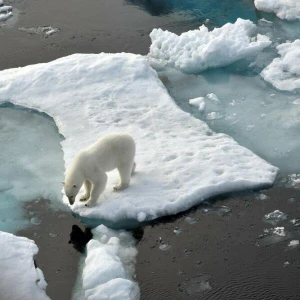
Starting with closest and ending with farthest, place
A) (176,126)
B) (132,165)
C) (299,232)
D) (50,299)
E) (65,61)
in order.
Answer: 1. (50,299)
2. (299,232)
3. (132,165)
4. (176,126)
5. (65,61)

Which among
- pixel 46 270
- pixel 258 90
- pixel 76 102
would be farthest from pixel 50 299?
pixel 258 90

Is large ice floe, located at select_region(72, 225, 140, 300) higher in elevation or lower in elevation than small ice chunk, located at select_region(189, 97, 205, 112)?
higher

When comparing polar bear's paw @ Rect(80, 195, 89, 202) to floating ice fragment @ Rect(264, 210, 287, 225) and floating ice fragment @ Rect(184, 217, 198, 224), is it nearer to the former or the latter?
floating ice fragment @ Rect(184, 217, 198, 224)

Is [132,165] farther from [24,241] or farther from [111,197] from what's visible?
[24,241]

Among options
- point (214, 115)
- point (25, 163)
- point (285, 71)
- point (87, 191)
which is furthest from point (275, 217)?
point (285, 71)

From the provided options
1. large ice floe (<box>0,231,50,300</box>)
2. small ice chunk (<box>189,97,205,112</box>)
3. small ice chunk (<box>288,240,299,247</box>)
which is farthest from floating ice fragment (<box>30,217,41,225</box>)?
small ice chunk (<box>189,97,205,112</box>)

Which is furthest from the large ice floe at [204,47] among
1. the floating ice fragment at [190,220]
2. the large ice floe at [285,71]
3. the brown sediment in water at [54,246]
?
the brown sediment in water at [54,246]

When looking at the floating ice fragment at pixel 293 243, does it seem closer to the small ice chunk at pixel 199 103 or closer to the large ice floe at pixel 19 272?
the large ice floe at pixel 19 272
